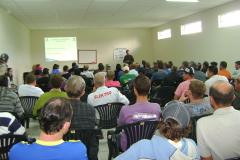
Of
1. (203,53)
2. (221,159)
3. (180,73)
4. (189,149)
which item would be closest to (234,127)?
(221,159)

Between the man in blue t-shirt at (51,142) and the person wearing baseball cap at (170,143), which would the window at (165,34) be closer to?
the person wearing baseball cap at (170,143)

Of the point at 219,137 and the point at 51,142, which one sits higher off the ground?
the point at 51,142

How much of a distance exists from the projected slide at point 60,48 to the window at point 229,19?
7939mm

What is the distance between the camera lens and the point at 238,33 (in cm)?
887

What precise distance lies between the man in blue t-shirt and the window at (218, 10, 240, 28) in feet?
27.4

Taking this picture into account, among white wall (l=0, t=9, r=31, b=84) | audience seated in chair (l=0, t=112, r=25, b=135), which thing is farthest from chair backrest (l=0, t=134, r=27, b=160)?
white wall (l=0, t=9, r=31, b=84)

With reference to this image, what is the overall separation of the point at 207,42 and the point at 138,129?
8455mm

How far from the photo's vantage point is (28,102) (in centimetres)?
503

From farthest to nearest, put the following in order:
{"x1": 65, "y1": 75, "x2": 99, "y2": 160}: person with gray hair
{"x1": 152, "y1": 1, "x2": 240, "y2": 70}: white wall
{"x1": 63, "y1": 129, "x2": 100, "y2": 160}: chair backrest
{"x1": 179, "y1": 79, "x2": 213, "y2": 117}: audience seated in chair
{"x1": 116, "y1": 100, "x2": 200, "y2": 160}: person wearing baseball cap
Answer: {"x1": 152, "y1": 1, "x2": 240, "y2": 70}: white wall, {"x1": 179, "y1": 79, "x2": 213, "y2": 117}: audience seated in chair, {"x1": 65, "y1": 75, "x2": 99, "y2": 160}: person with gray hair, {"x1": 63, "y1": 129, "x2": 100, "y2": 160}: chair backrest, {"x1": 116, "y1": 100, "x2": 200, "y2": 160}: person wearing baseball cap

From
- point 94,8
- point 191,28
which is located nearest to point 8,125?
point 94,8

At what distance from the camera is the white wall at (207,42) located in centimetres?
920

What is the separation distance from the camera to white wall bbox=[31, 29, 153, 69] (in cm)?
1535

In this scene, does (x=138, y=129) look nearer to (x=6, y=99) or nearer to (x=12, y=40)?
(x=6, y=99)

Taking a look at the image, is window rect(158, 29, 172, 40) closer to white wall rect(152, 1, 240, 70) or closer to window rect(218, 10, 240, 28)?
white wall rect(152, 1, 240, 70)
